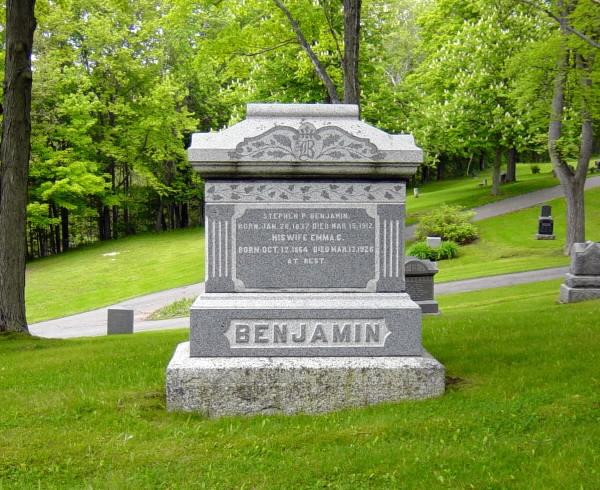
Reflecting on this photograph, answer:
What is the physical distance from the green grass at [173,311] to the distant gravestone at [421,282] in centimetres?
860

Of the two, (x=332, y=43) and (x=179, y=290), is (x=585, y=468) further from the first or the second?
(x=179, y=290)

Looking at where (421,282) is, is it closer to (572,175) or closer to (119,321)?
(119,321)

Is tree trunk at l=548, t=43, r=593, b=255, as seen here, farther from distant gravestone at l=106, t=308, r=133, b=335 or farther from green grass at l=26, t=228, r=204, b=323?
distant gravestone at l=106, t=308, r=133, b=335

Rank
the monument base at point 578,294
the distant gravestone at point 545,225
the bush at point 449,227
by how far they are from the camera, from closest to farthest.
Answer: the monument base at point 578,294 → the distant gravestone at point 545,225 → the bush at point 449,227

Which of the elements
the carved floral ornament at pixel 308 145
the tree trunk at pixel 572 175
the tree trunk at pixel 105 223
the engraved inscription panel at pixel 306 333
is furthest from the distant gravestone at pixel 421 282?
the tree trunk at pixel 105 223

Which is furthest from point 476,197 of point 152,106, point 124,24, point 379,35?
point 124,24

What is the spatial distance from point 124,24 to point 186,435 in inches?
1603

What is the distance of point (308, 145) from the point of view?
20.2 ft

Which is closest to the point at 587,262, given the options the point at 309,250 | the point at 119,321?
the point at 309,250

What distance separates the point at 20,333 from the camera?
436 inches

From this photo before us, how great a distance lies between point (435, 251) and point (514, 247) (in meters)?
3.59

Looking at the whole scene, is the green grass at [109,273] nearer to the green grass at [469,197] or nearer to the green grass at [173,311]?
the green grass at [173,311]

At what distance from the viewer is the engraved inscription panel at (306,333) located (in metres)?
6.17

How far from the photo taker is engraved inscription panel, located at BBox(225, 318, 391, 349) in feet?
20.2
